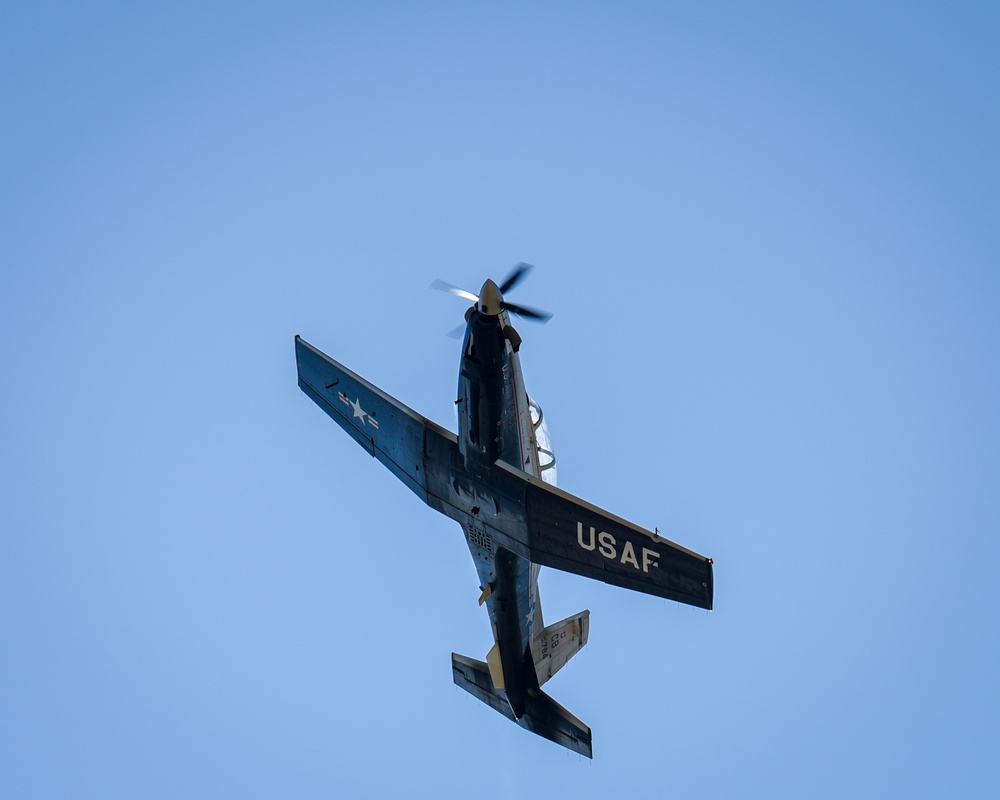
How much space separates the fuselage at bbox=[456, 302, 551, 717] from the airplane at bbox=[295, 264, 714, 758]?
39 mm

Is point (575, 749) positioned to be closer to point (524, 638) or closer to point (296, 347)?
point (524, 638)

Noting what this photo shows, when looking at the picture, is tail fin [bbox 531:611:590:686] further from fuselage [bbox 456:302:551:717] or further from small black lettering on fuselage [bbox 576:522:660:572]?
small black lettering on fuselage [bbox 576:522:660:572]

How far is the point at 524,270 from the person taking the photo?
38.5m

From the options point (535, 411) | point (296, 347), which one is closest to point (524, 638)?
point (535, 411)

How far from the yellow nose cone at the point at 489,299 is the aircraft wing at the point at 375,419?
4842mm

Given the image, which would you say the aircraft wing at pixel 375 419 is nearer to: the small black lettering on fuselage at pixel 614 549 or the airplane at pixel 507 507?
the airplane at pixel 507 507

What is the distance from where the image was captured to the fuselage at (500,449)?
38469 millimetres

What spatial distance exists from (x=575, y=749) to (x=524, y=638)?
12.9 ft

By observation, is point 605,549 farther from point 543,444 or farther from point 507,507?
point 543,444

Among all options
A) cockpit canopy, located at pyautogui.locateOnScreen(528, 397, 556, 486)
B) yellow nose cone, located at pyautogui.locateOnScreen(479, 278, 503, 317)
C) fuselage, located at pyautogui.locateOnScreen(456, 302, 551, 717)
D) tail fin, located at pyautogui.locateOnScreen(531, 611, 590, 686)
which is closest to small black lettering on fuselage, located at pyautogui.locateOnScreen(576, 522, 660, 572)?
fuselage, located at pyautogui.locateOnScreen(456, 302, 551, 717)

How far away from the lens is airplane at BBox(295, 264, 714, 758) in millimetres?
38094

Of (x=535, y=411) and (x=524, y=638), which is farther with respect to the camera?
(x=524, y=638)

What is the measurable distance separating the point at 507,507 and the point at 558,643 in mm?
9307

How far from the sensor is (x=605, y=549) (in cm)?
3862
